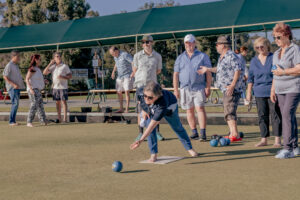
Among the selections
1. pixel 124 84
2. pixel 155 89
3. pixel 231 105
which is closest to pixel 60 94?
pixel 124 84

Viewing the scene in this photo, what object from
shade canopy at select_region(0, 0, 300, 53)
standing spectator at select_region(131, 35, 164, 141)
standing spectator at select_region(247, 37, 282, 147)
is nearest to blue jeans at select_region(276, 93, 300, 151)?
standing spectator at select_region(247, 37, 282, 147)

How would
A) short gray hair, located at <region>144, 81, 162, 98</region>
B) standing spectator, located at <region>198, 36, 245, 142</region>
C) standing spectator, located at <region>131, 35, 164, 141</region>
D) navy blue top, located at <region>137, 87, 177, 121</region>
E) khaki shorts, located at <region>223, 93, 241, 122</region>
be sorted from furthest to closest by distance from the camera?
standing spectator, located at <region>131, 35, 164, 141</region>, khaki shorts, located at <region>223, 93, 241, 122</region>, standing spectator, located at <region>198, 36, 245, 142</region>, navy blue top, located at <region>137, 87, 177, 121</region>, short gray hair, located at <region>144, 81, 162, 98</region>

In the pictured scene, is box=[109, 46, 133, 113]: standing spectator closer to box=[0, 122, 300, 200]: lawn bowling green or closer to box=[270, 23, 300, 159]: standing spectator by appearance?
box=[0, 122, 300, 200]: lawn bowling green

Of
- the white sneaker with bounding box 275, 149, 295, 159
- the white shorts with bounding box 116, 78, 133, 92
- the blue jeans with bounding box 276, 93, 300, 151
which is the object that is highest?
the white shorts with bounding box 116, 78, 133, 92

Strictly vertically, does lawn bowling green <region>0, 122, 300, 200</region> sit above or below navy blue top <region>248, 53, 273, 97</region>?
below

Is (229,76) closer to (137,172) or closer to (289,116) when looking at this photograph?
(289,116)

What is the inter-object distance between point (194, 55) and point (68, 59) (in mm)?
26088

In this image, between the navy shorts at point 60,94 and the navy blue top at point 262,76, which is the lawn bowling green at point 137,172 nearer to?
the navy blue top at point 262,76

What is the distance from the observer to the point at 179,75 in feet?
24.6

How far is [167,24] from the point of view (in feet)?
49.9

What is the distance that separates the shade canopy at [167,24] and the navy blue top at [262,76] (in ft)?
22.4

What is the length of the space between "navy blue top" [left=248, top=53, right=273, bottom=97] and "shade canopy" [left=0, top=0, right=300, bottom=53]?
269 inches

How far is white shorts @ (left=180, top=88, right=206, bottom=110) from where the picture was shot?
7312 mm

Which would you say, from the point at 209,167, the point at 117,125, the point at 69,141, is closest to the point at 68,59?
the point at 117,125
